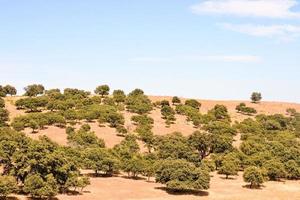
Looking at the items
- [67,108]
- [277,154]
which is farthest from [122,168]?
[67,108]

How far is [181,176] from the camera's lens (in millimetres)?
83125

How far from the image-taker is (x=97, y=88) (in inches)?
7515

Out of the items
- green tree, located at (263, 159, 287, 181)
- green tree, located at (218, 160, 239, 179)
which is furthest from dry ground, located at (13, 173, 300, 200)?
green tree, located at (263, 159, 287, 181)

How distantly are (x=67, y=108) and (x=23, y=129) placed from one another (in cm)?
2515

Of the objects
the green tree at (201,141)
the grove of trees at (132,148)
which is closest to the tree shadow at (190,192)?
the grove of trees at (132,148)

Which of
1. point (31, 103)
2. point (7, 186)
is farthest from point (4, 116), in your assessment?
point (7, 186)

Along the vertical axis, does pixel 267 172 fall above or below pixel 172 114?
below

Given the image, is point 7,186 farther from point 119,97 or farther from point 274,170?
point 119,97

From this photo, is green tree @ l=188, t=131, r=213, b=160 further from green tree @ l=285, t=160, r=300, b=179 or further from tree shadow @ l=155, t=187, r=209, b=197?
tree shadow @ l=155, t=187, r=209, b=197

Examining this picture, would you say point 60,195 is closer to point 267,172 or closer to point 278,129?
point 267,172

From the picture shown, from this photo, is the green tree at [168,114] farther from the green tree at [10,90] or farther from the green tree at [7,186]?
the green tree at [7,186]

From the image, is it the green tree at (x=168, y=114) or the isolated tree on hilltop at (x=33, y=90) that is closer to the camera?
the green tree at (x=168, y=114)

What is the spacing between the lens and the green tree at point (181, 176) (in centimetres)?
8188

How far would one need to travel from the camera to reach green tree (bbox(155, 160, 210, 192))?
81.9 meters
